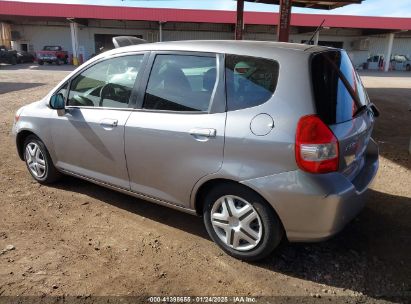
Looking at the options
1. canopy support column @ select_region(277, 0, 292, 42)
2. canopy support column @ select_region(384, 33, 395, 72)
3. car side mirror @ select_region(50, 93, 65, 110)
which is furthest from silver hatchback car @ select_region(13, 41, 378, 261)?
canopy support column @ select_region(384, 33, 395, 72)

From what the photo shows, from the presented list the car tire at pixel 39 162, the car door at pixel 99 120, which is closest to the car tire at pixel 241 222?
the car door at pixel 99 120

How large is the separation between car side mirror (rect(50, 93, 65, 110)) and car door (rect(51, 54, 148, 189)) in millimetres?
77

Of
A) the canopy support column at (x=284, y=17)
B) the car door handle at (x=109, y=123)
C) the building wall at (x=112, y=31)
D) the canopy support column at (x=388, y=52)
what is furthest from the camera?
the canopy support column at (x=388, y=52)

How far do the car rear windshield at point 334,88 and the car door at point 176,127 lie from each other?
2.43 feet

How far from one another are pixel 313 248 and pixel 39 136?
331 centimetres

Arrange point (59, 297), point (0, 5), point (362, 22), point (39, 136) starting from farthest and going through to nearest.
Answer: point (362, 22)
point (0, 5)
point (39, 136)
point (59, 297)

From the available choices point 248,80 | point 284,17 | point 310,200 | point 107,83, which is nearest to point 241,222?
point 310,200

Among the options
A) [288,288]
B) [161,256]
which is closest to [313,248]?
[288,288]

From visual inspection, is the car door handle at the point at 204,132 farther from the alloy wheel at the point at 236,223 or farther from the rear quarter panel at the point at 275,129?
the alloy wheel at the point at 236,223

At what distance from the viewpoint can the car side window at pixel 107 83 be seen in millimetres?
3740

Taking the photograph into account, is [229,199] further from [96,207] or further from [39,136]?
[39,136]

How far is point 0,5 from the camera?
114ft

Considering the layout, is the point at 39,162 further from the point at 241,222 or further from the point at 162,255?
the point at 241,222

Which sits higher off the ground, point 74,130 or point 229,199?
point 74,130
